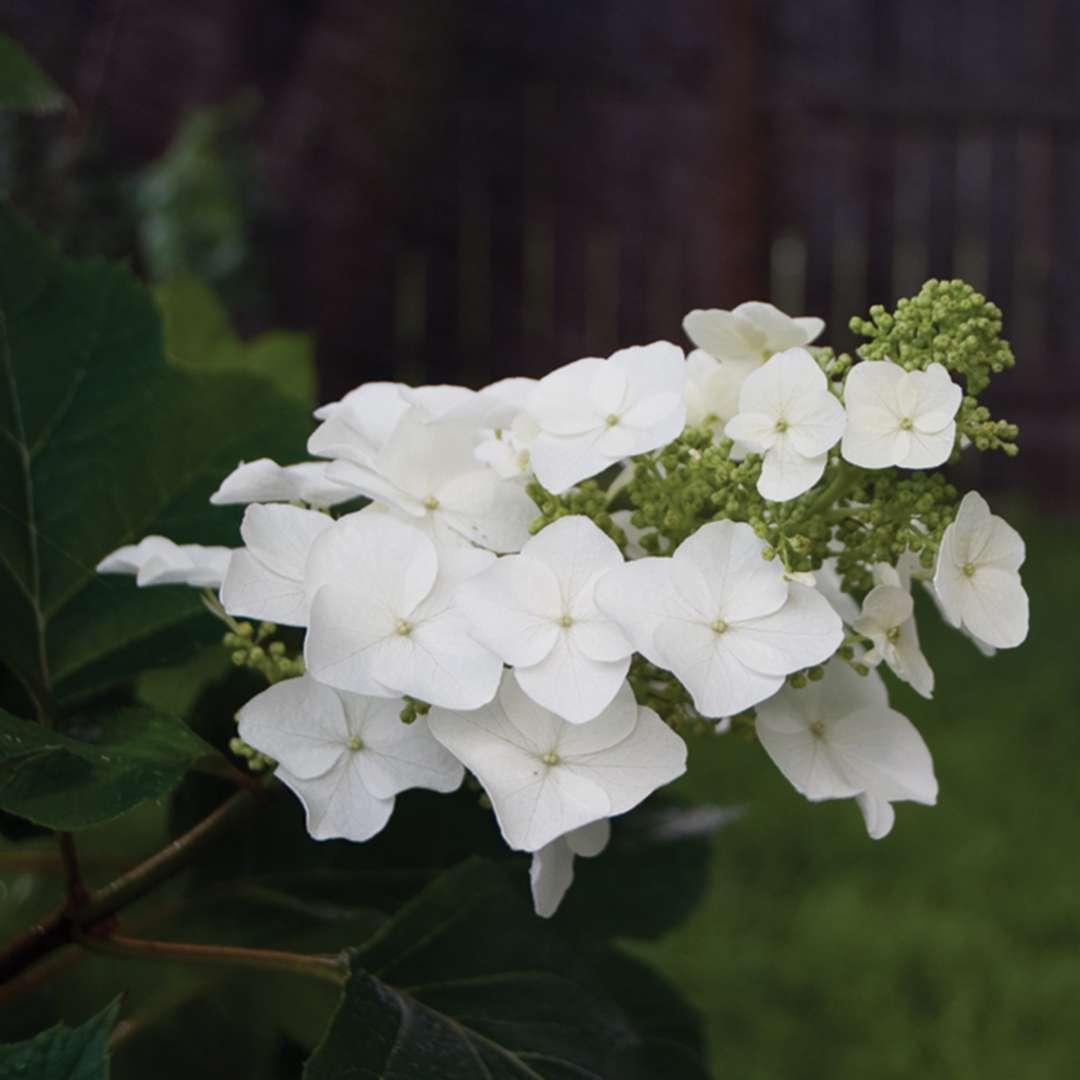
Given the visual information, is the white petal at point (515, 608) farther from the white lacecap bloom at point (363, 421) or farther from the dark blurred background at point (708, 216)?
the dark blurred background at point (708, 216)

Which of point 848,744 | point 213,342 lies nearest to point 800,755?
point 848,744

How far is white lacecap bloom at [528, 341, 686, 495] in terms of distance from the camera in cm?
35

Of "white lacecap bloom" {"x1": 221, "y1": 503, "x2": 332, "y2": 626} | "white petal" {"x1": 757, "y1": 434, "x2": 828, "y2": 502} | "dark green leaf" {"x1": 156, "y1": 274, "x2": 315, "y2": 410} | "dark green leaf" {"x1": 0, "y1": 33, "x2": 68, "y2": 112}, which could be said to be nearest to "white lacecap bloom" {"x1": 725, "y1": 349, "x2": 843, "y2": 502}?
"white petal" {"x1": 757, "y1": 434, "x2": 828, "y2": 502}

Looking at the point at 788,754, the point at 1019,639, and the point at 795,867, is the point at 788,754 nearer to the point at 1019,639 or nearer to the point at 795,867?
the point at 1019,639

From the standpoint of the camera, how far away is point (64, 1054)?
0.30 meters

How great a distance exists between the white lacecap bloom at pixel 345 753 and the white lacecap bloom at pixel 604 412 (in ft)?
0.22

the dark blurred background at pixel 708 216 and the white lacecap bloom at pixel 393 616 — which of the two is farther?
the dark blurred background at pixel 708 216

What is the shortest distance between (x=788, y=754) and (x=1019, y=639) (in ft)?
0.19

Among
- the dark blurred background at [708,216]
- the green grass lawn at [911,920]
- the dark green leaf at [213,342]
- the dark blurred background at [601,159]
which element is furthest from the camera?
the dark blurred background at [601,159]

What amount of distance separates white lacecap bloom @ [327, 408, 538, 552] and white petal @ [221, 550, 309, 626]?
0.09ft

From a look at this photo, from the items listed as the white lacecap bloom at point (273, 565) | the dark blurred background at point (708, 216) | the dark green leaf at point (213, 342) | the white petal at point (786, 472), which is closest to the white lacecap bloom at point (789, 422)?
the white petal at point (786, 472)

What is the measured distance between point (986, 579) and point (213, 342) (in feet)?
1.56

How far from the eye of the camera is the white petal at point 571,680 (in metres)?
0.31

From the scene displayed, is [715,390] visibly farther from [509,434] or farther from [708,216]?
[708,216]
